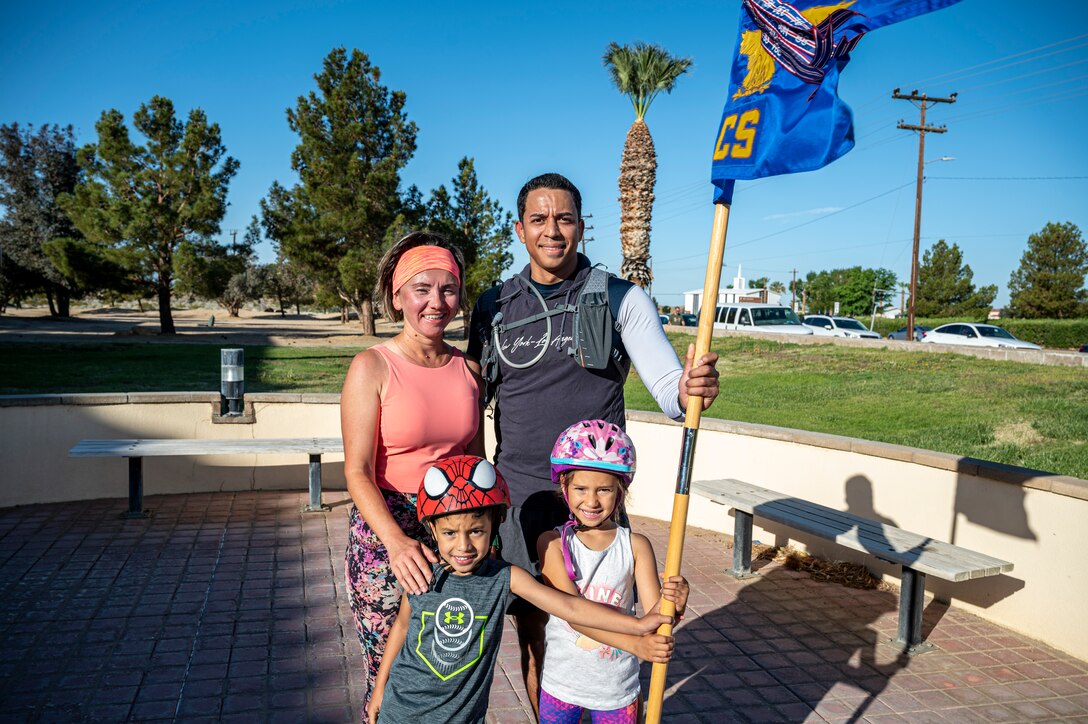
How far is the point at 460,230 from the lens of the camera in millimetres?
36531

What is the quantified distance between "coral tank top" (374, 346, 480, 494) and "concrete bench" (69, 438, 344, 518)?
441cm

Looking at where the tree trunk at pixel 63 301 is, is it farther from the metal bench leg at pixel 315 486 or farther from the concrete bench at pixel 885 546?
the concrete bench at pixel 885 546

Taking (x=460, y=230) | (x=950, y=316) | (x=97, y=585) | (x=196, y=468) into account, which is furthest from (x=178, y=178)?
(x=950, y=316)

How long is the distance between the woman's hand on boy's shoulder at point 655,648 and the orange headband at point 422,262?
1.21m

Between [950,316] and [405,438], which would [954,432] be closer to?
[405,438]

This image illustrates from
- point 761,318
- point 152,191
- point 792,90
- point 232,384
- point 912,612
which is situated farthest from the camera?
point 152,191

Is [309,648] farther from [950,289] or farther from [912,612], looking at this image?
[950,289]

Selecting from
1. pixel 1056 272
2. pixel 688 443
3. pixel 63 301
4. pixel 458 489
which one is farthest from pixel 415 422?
pixel 63 301

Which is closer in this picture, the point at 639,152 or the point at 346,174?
the point at 639,152

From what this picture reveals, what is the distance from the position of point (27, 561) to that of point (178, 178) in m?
29.6

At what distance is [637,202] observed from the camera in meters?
17.5

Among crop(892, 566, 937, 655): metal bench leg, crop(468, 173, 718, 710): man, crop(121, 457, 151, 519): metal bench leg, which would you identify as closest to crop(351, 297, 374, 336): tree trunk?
crop(121, 457, 151, 519): metal bench leg

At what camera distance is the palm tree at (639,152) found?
1706 centimetres

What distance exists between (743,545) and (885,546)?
4.06 feet
